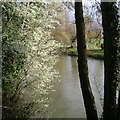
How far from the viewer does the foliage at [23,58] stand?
2535mm

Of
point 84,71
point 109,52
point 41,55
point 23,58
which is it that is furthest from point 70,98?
point 109,52

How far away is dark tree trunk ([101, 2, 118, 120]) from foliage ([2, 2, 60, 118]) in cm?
165

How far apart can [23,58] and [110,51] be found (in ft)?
6.19

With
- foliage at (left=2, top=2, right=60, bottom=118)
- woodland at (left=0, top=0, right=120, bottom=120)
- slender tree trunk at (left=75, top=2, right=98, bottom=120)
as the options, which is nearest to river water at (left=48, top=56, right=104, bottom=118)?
woodland at (left=0, top=0, right=120, bottom=120)

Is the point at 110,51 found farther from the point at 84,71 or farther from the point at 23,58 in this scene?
the point at 23,58

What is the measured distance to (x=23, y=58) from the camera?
2.89 metres

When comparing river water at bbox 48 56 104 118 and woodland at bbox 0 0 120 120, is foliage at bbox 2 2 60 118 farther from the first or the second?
river water at bbox 48 56 104 118

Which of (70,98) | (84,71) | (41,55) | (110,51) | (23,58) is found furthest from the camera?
(70,98)

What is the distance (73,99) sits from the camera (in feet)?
15.0

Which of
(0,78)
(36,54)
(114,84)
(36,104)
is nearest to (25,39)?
(36,54)

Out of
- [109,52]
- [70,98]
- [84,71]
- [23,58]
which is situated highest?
[109,52]

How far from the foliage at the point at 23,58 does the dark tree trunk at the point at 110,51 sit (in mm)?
1645

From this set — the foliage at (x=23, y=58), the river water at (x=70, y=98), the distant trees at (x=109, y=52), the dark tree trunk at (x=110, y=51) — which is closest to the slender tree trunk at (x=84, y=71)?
the distant trees at (x=109, y=52)

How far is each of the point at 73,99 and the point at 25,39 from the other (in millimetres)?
2584
